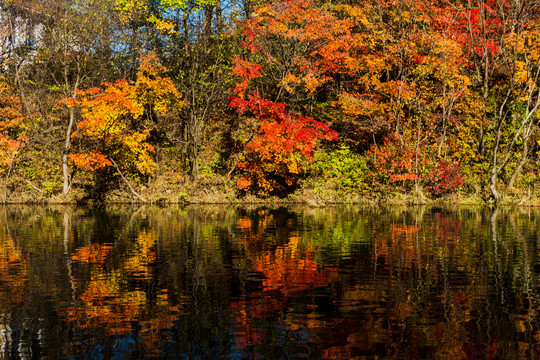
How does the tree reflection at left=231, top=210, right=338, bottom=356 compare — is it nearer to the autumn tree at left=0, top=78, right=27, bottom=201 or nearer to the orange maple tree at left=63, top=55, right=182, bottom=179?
the orange maple tree at left=63, top=55, right=182, bottom=179

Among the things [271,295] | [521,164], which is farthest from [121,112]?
[271,295]

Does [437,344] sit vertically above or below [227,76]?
below

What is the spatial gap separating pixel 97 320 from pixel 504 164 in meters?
32.4

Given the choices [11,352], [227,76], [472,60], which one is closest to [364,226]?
[11,352]

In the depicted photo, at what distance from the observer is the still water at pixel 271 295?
23.7 ft

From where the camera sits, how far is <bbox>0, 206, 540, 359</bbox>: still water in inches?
284

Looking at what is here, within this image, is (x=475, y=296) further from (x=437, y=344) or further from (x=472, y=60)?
(x=472, y=60)

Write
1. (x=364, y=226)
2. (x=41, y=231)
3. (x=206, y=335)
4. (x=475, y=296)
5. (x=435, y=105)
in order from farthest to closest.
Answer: (x=435, y=105) → (x=364, y=226) → (x=41, y=231) → (x=475, y=296) → (x=206, y=335)

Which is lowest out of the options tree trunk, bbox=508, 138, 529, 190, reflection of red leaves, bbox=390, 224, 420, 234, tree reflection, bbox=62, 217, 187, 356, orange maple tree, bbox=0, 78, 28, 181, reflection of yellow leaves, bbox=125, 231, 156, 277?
tree reflection, bbox=62, 217, 187, 356

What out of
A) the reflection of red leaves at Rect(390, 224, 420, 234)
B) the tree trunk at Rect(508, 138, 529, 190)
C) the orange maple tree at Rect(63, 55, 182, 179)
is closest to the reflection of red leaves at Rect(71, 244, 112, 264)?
the reflection of red leaves at Rect(390, 224, 420, 234)

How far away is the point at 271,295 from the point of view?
32.7 feet

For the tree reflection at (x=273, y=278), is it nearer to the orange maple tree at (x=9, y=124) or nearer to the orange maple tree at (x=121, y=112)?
the orange maple tree at (x=121, y=112)

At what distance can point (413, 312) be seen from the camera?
28.6 feet

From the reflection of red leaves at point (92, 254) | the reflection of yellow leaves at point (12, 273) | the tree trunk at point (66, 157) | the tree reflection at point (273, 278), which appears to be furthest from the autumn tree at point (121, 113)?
the reflection of red leaves at point (92, 254)
